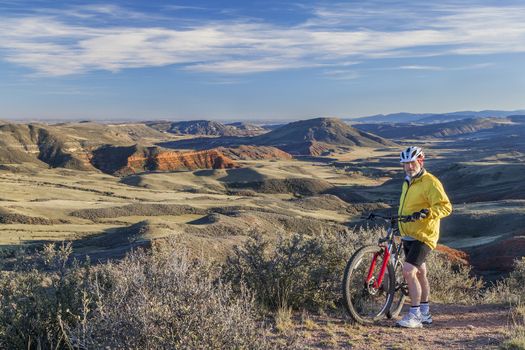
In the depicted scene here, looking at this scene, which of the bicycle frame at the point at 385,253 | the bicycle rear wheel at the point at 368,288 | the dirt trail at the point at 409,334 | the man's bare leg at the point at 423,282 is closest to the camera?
the dirt trail at the point at 409,334

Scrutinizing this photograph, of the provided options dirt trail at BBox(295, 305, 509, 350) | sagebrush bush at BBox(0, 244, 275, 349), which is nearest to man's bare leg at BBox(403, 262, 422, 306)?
dirt trail at BBox(295, 305, 509, 350)

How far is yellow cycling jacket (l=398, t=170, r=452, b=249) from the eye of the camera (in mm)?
6422

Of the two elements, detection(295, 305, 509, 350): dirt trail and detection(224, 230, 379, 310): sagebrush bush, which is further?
detection(224, 230, 379, 310): sagebrush bush

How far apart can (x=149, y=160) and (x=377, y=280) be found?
3473 inches

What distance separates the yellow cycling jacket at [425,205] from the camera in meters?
6.42

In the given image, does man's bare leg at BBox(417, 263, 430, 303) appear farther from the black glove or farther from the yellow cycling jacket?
the black glove

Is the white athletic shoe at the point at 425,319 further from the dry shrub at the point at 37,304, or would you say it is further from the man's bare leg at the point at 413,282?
the dry shrub at the point at 37,304

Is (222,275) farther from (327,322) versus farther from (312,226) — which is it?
(312,226)

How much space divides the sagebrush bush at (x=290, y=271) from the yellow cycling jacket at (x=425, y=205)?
164cm

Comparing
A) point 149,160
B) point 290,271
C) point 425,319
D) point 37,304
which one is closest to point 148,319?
point 37,304

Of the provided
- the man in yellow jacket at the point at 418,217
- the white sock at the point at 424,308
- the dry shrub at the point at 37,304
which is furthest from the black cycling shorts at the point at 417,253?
the dry shrub at the point at 37,304

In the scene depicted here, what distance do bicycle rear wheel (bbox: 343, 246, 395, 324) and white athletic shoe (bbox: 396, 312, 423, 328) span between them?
320mm

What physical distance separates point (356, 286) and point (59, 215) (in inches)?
1536

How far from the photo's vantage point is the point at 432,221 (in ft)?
21.5
